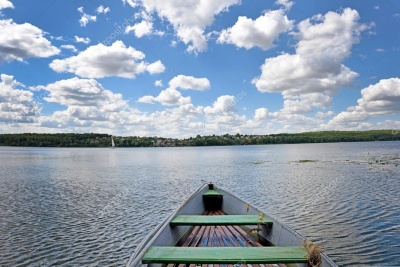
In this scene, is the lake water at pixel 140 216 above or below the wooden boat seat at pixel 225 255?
below

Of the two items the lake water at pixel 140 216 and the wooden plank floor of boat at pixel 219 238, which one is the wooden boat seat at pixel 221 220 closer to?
the wooden plank floor of boat at pixel 219 238

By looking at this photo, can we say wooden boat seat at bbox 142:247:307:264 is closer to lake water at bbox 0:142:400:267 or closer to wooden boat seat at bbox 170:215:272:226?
wooden boat seat at bbox 170:215:272:226

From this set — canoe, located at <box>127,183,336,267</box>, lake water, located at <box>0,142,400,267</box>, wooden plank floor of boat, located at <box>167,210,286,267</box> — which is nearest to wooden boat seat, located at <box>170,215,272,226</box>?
canoe, located at <box>127,183,336,267</box>

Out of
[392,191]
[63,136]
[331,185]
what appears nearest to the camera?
[392,191]

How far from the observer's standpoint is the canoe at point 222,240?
5.89 meters

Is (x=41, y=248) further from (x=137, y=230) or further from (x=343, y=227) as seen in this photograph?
(x=343, y=227)

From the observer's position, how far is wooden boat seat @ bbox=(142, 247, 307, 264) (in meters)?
5.86

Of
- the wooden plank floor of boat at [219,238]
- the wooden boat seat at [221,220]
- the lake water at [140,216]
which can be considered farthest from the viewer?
the lake water at [140,216]

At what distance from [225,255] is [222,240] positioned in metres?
3.03

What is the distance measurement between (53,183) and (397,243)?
102ft

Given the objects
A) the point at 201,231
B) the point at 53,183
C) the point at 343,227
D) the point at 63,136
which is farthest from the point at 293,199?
the point at 63,136

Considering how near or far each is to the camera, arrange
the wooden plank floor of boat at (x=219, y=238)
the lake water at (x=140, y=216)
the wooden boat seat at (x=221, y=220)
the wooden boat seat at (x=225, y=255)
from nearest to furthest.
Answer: the wooden boat seat at (x=225, y=255) < the wooden plank floor of boat at (x=219, y=238) < the wooden boat seat at (x=221, y=220) < the lake water at (x=140, y=216)

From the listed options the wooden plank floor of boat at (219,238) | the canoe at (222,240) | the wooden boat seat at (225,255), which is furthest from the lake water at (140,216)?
the wooden boat seat at (225,255)

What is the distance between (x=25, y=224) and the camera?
16.4m
